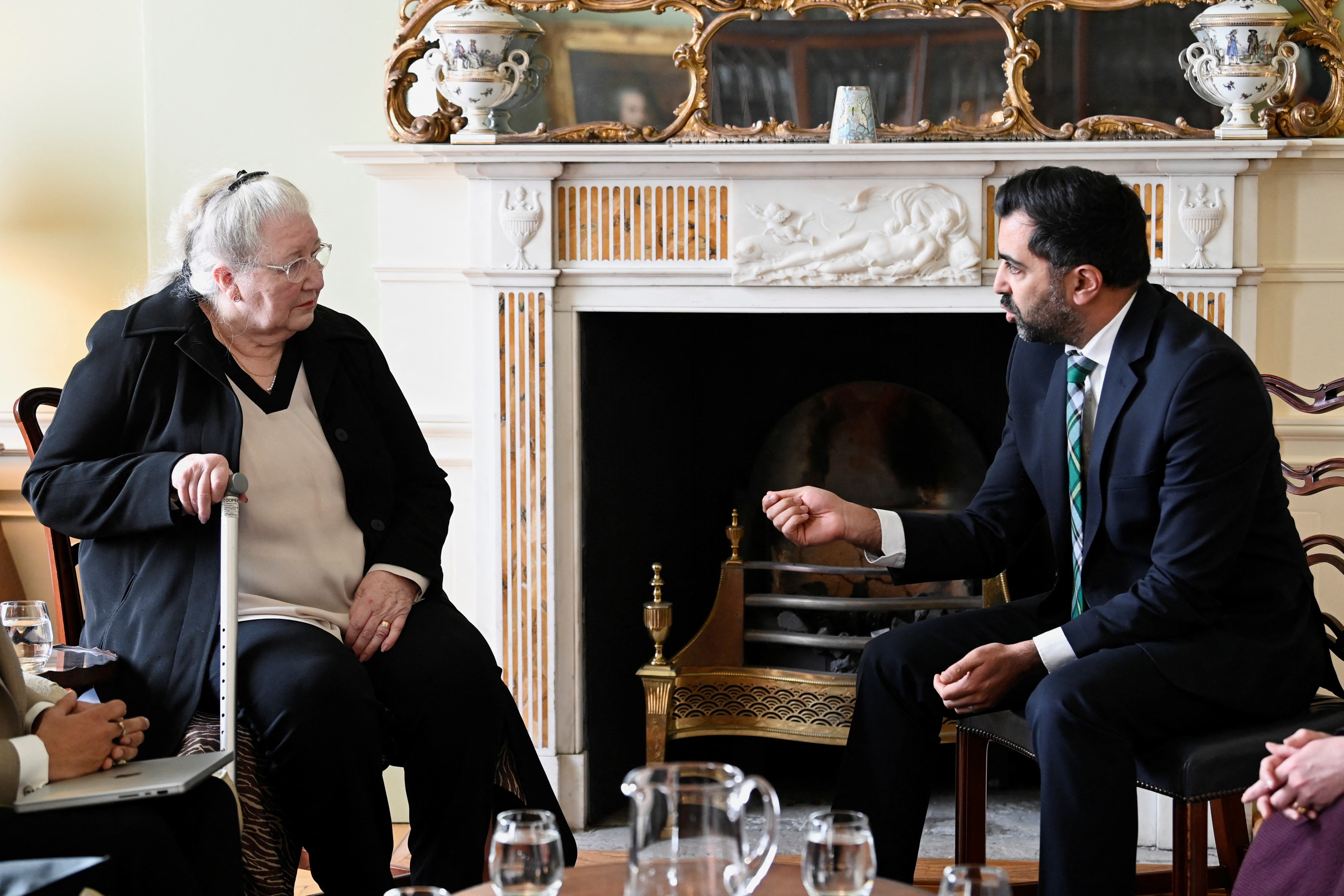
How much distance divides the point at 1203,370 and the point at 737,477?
1.45m

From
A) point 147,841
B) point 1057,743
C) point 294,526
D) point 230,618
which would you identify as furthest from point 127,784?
point 1057,743

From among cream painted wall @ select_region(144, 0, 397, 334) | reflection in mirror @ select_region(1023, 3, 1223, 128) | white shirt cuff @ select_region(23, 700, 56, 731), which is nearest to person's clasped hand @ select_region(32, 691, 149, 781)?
white shirt cuff @ select_region(23, 700, 56, 731)

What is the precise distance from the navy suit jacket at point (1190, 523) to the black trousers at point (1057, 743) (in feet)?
0.18

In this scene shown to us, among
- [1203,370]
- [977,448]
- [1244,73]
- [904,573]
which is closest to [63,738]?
[904,573]

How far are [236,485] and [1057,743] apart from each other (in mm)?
1154

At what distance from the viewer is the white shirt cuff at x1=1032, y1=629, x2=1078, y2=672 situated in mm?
1976

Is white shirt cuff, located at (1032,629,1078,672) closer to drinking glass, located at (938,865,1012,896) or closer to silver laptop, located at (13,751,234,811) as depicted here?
drinking glass, located at (938,865,1012,896)

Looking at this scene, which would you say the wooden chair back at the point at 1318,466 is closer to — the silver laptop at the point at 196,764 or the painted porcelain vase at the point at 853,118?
the painted porcelain vase at the point at 853,118

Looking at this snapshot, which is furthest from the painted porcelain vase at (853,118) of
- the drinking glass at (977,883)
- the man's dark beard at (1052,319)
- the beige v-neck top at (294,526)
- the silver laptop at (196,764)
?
the drinking glass at (977,883)

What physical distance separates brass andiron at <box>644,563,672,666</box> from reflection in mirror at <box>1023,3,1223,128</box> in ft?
4.01

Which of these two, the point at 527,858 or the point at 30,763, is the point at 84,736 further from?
the point at 527,858

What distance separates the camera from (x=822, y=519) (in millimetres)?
2172

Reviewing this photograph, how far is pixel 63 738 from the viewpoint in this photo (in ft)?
5.47

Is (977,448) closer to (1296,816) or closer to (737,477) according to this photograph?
(737,477)
